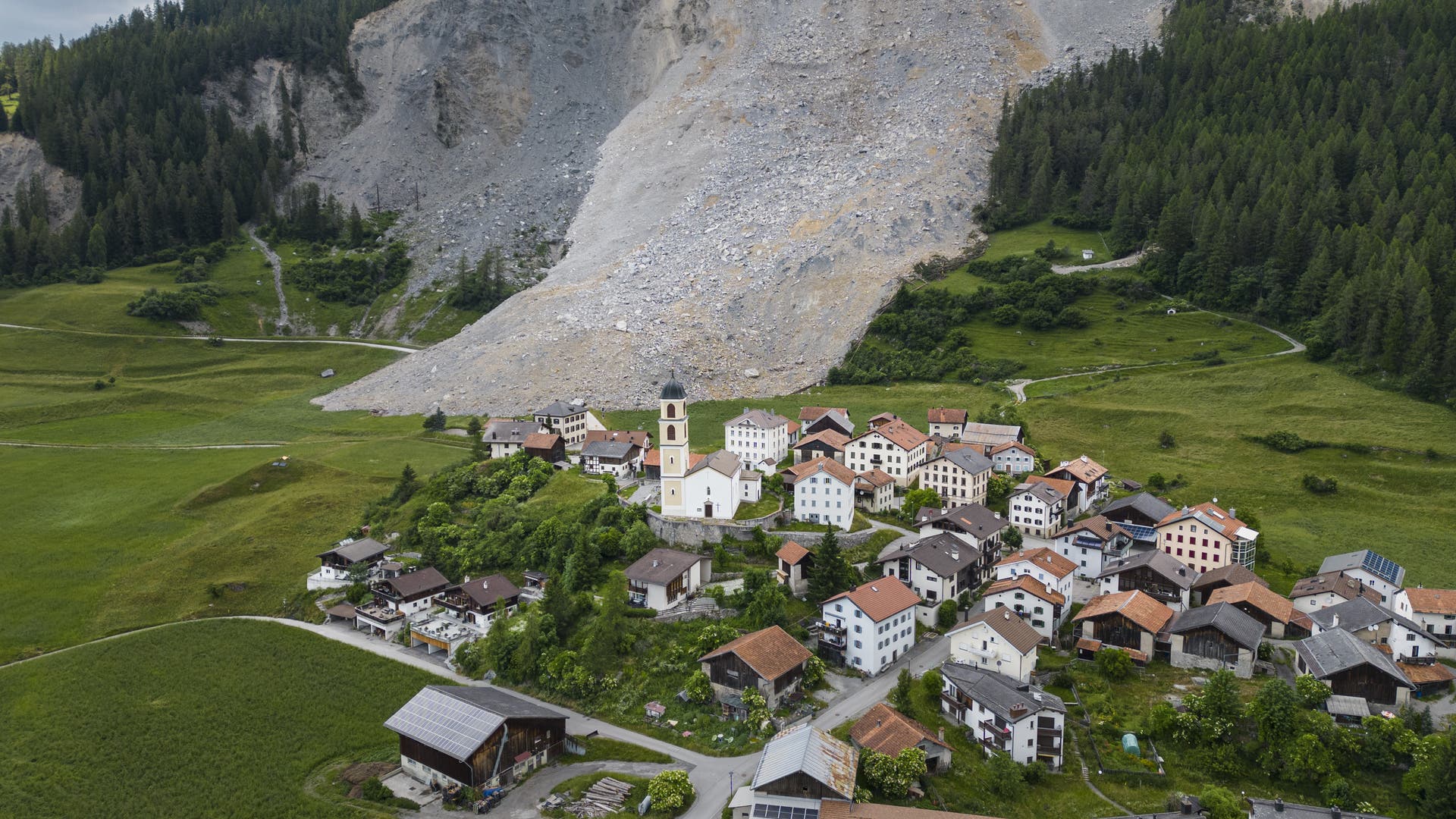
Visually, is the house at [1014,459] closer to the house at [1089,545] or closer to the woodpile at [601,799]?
the house at [1089,545]

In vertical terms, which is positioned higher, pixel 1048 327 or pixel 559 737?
pixel 1048 327

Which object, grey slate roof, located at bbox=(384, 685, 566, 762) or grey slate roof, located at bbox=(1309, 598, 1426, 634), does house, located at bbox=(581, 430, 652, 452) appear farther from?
grey slate roof, located at bbox=(1309, 598, 1426, 634)

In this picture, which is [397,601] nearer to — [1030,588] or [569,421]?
[569,421]

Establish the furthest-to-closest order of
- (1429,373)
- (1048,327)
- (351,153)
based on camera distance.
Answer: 1. (351,153)
2. (1048,327)
3. (1429,373)

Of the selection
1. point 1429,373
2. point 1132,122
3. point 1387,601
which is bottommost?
point 1387,601

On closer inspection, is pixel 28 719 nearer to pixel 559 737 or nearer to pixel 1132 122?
pixel 559 737

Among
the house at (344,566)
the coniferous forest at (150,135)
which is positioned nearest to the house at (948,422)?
the house at (344,566)

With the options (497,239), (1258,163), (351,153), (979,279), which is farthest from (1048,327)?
(351,153)

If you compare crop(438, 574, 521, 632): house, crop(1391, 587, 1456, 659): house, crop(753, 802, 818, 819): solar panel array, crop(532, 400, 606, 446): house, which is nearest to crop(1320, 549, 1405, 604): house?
crop(1391, 587, 1456, 659): house
